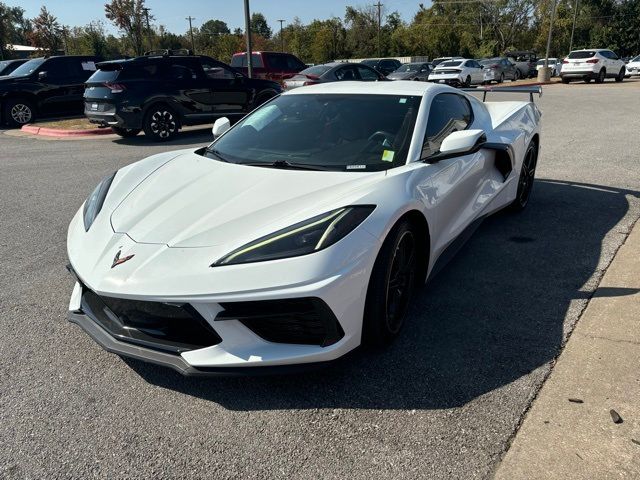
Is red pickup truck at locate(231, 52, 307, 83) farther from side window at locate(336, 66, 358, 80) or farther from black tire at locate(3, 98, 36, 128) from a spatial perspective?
black tire at locate(3, 98, 36, 128)

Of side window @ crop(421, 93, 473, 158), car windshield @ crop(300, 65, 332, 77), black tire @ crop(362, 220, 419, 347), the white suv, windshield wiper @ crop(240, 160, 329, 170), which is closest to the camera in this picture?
black tire @ crop(362, 220, 419, 347)

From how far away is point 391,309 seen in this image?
3.04 metres

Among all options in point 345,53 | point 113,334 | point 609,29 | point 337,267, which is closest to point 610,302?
point 337,267

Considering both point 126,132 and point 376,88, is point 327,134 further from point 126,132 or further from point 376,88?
point 126,132

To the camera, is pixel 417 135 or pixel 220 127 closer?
pixel 417 135

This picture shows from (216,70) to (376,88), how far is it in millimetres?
8761

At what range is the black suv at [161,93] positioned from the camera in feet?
35.7

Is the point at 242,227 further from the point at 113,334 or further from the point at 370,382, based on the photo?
the point at 370,382

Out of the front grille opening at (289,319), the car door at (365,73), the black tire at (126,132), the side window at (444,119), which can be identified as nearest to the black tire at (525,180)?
the side window at (444,119)

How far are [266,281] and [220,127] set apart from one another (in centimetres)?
249

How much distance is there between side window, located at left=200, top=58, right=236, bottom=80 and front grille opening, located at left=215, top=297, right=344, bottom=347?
10.4 metres

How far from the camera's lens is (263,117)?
419 cm

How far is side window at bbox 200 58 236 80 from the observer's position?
471 inches

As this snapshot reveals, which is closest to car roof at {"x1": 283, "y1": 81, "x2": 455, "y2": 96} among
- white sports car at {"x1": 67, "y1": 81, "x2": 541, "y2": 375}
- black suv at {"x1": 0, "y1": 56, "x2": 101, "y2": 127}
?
white sports car at {"x1": 67, "y1": 81, "x2": 541, "y2": 375}
